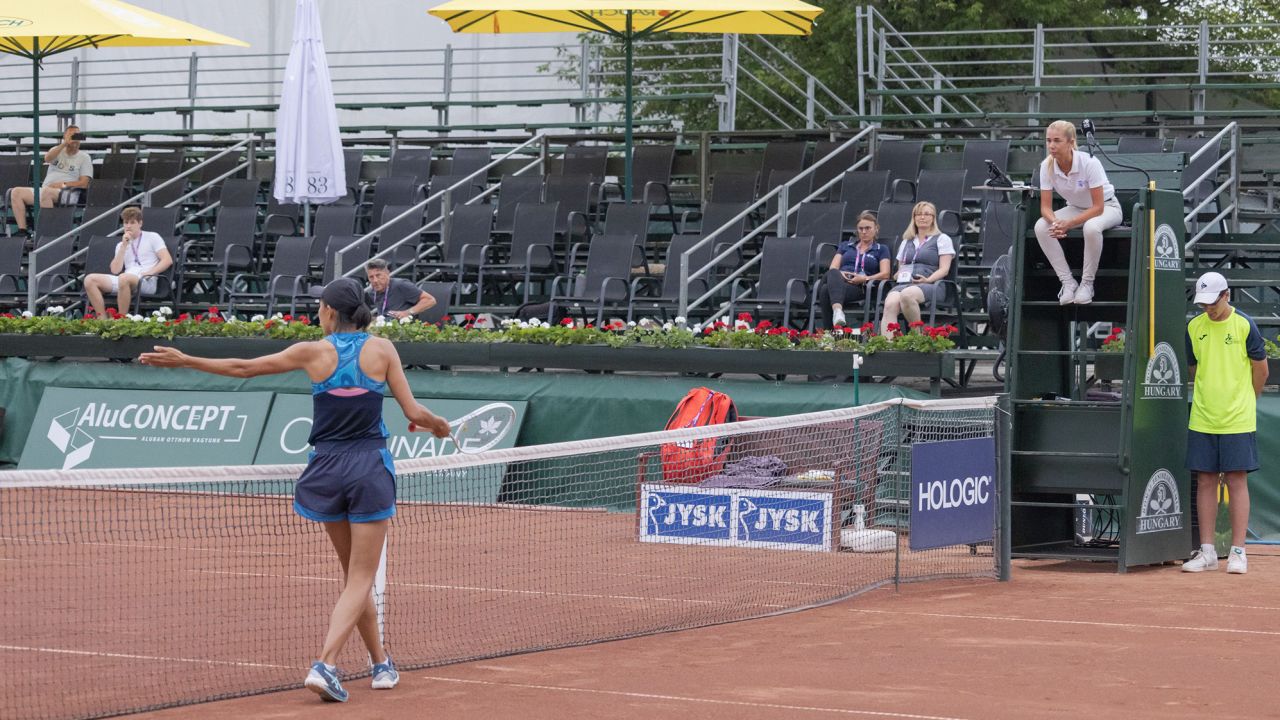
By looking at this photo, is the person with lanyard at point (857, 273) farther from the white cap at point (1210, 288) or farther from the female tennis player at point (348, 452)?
the female tennis player at point (348, 452)

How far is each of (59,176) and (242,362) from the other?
17.3m

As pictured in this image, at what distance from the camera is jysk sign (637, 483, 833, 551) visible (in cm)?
1138

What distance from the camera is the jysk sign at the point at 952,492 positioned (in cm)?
1048

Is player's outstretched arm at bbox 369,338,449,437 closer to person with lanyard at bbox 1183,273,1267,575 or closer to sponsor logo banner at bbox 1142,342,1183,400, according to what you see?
sponsor logo banner at bbox 1142,342,1183,400

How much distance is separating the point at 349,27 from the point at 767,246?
48.8 ft

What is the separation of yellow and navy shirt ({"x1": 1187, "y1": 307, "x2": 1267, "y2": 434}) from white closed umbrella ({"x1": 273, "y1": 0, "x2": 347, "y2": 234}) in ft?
32.1

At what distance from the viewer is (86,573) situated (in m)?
10.8

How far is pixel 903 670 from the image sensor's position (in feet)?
25.3

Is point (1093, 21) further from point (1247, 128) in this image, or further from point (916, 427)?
point (916, 427)

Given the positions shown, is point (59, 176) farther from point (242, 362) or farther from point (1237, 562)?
point (242, 362)

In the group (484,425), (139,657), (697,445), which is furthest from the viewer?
(484,425)

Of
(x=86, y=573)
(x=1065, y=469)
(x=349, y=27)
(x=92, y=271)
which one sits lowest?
(x=86, y=573)

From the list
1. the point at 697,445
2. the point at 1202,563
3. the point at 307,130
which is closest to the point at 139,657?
the point at 697,445

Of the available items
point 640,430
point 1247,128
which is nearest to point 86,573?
point 640,430
